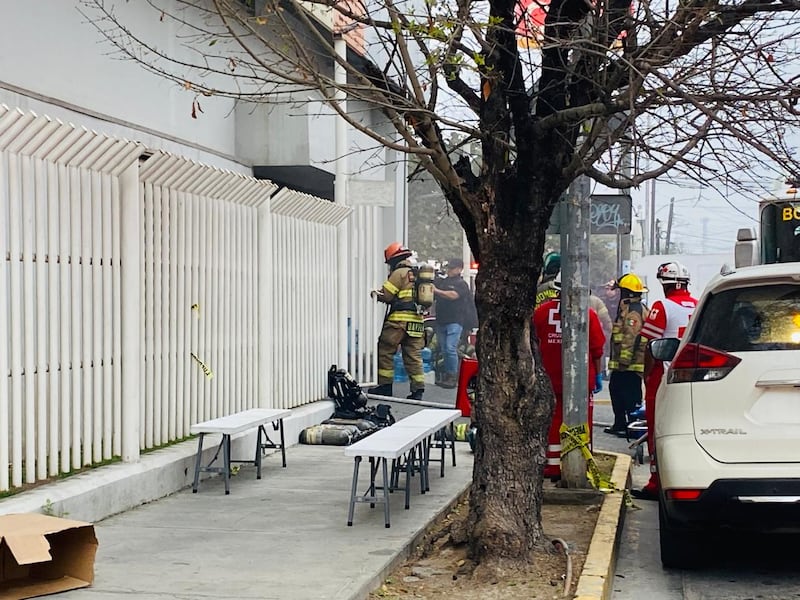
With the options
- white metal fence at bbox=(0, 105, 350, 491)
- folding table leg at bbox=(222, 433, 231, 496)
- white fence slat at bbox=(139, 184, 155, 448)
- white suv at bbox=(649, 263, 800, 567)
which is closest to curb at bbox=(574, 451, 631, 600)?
white suv at bbox=(649, 263, 800, 567)

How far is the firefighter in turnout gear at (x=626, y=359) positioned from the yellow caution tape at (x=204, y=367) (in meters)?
5.37

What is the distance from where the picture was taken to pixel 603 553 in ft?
22.4

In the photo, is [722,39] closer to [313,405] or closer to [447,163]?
[447,163]

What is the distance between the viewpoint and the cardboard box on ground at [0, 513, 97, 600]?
5703 mm

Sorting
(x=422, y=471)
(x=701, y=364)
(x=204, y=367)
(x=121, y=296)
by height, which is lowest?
(x=422, y=471)

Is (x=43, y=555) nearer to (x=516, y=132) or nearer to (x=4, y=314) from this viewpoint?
(x=4, y=314)

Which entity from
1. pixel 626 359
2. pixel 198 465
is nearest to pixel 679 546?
pixel 198 465

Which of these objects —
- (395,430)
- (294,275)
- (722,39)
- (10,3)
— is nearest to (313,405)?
(294,275)

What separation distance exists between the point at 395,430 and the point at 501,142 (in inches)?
122

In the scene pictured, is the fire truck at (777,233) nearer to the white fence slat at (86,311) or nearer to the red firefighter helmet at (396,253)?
the red firefighter helmet at (396,253)

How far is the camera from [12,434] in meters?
7.06

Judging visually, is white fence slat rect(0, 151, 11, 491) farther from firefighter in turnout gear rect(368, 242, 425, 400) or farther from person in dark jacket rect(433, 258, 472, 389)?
person in dark jacket rect(433, 258, 472, 389)

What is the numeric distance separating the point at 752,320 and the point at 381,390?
8.54 m

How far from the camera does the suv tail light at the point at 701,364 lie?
642 cm
